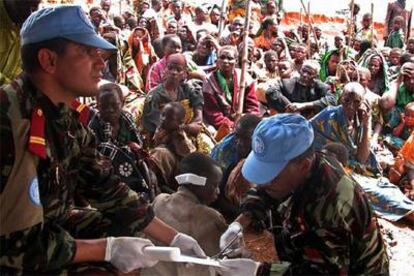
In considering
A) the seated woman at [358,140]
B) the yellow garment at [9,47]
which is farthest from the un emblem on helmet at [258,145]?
the seated woman at [358,140]

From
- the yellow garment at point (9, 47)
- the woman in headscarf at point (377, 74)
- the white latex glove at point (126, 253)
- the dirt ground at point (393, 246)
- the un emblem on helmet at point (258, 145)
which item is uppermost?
the yellow garment at point (9, 47)

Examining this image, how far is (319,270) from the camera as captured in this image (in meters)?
1.99

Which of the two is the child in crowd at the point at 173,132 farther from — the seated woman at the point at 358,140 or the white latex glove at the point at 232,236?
the white latex glove at the point at 232,236

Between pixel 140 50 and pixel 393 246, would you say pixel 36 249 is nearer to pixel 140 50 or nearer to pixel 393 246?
pixel 393 246

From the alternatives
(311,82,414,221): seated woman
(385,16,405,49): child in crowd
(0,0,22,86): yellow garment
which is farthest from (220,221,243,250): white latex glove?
(385,16,405,49): child in crowd

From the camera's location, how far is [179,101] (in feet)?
17.2

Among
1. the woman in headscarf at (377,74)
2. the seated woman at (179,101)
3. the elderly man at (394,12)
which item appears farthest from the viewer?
the elderly man at (394,12)

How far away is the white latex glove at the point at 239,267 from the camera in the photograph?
226cm

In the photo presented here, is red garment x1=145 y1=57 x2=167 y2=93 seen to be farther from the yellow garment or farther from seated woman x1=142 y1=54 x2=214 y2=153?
the yellow garment

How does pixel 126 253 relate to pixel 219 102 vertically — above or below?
above

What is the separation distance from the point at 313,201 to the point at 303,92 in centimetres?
435

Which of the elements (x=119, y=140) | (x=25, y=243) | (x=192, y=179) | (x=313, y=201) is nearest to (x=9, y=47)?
(x=119, y=140)

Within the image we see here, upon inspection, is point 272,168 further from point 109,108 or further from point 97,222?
point 109,108

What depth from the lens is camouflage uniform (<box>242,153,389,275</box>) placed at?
6.36 ft
